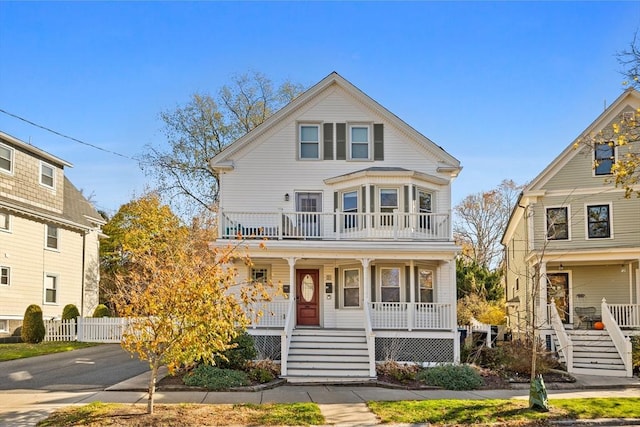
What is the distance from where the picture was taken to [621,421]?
40.9ft

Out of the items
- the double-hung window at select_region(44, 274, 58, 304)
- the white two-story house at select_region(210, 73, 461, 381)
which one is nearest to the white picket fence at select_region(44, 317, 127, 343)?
the double-hung window at select_region(44, 274, 58, 304)

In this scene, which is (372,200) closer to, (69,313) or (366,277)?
(366,277)

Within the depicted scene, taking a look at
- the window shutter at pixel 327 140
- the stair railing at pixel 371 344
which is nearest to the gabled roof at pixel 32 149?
the window shutter at pixel 327 140

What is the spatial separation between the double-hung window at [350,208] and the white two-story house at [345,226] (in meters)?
0.04

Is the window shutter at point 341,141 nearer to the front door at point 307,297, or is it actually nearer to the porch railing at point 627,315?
the front door at point 307,297

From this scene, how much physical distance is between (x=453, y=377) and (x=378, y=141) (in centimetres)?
994

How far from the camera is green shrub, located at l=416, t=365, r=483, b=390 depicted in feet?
55.0

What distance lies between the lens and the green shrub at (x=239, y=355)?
57.1ft

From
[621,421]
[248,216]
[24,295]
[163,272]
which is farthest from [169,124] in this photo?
[621,421]

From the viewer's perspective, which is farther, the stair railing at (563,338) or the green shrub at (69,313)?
the green shrub at (69,313)

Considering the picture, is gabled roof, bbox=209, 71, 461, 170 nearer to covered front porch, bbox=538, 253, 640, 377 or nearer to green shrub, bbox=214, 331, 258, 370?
covered front porch, bbox=538, 253, 640, 377

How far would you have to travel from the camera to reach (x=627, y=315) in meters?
23.4

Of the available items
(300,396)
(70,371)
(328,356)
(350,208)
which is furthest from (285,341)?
(350,208)

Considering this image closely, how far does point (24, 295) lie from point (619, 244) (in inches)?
981
